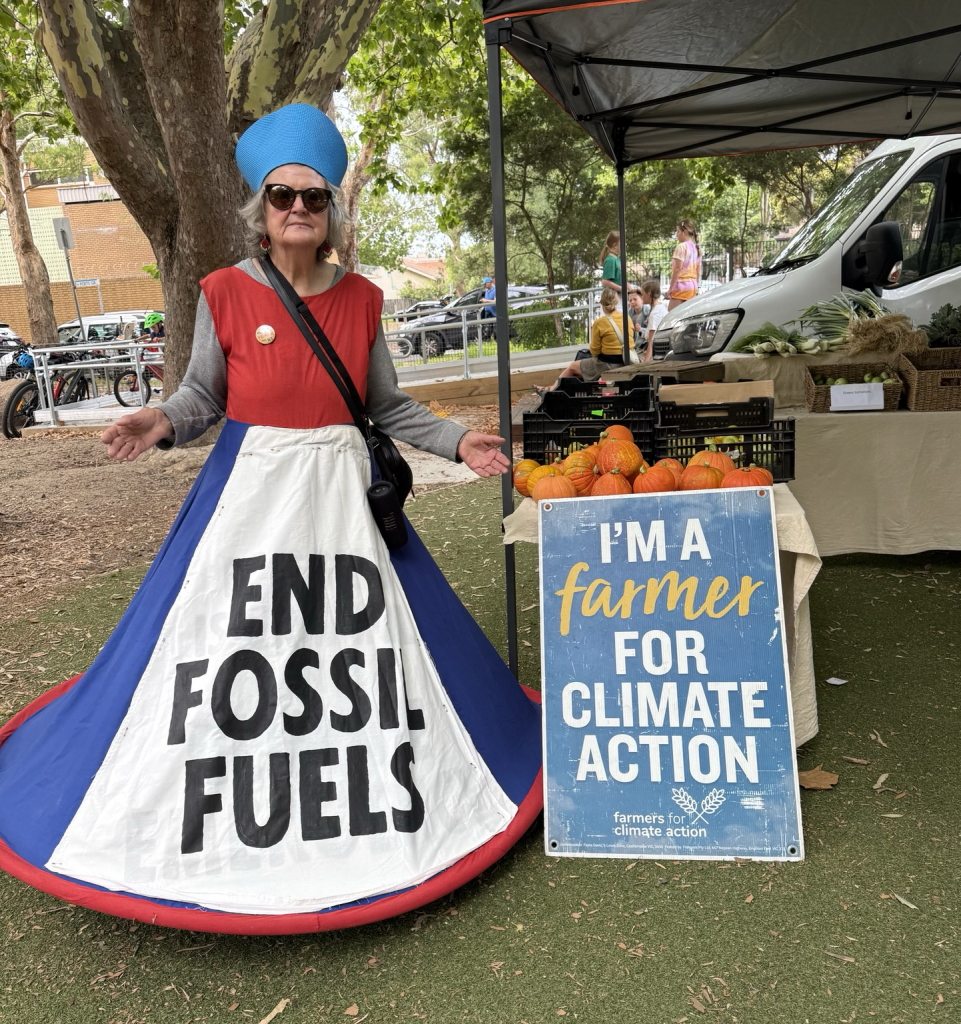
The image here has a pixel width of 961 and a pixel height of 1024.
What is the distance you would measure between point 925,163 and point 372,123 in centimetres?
896

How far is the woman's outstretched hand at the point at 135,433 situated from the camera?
249cm

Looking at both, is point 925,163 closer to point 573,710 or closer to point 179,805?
point 573,710

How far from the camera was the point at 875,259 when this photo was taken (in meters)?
6.45

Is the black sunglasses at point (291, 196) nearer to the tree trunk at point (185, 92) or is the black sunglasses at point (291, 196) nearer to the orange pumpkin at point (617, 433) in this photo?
the orange pumpkin at point (617, 433)

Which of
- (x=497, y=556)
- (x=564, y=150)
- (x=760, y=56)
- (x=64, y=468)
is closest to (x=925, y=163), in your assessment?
(x=760, y=56)

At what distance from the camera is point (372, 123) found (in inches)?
543

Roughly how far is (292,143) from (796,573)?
1862mm

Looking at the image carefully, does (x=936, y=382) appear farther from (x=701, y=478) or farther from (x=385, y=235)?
(x=385, y=235)

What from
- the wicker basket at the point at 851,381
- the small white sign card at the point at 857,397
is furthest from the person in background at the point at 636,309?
the small white sign card at the point at 857,397

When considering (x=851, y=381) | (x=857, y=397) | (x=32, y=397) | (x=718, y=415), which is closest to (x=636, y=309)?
(x=851, y=381)

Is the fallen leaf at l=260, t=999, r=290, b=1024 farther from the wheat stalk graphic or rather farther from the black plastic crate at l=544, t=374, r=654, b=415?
the black plastic crate at l=544, t=374, r=654, b=415

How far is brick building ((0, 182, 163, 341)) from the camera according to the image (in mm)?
40031

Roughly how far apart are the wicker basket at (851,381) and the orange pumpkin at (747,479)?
2.25m

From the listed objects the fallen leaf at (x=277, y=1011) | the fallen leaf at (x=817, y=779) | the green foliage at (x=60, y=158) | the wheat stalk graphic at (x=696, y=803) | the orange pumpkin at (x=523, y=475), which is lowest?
the fallen leaf at (x=277, y=1011)
